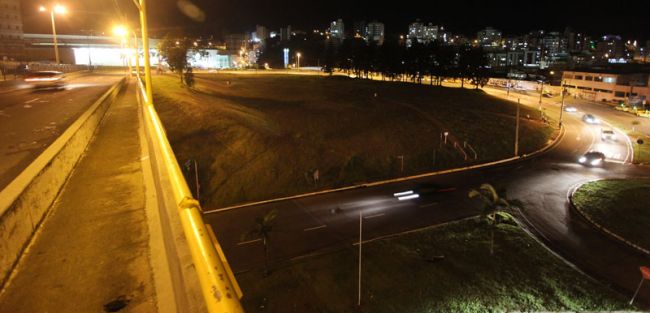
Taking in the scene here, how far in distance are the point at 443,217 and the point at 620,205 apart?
14.2m

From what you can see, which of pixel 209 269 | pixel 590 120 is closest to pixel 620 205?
pixel 209 269

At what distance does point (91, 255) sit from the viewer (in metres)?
5.16

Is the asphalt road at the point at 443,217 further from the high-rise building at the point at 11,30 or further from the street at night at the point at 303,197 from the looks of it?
the high-rise building at the point at 11,30

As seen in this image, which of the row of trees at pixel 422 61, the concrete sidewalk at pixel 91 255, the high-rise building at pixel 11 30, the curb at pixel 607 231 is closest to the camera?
the concrete sidewalk at pixel 91 255

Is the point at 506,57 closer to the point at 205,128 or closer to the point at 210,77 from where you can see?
the point at 210,77

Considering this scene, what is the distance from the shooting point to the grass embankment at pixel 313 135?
128 ft

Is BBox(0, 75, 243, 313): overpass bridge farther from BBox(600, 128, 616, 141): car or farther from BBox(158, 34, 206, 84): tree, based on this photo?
BBox(600, 128, 616, 141): car

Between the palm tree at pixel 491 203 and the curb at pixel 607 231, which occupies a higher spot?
the palm tree at pixel 491 203

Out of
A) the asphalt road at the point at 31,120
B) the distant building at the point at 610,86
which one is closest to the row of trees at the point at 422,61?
the distant building at the point at 610,86

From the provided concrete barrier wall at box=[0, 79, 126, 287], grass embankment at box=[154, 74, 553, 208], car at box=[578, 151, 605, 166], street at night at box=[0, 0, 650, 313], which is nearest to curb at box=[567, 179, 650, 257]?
street at night at box=[0, 0, 650, 313]

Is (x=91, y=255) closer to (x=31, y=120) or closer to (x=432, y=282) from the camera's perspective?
(x=31, y=120)

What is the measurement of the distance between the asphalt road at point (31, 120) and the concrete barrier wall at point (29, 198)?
1.17m

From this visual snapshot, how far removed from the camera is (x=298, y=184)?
37.8 m

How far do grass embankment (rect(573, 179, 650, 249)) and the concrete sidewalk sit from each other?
30.5 m
